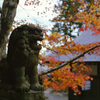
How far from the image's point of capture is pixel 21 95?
2777 millimetres

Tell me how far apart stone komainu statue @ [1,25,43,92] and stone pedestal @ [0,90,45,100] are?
0.32ft

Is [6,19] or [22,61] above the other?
[6,19]

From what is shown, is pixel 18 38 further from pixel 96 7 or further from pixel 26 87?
pixel 96 7

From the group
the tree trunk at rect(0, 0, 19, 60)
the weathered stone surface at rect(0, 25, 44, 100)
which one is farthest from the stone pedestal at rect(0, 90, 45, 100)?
the tree trunk at rect(0, 0, 19, 60)

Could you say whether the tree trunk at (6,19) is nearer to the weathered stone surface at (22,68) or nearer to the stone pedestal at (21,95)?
the weathered stone surface at (22,68)

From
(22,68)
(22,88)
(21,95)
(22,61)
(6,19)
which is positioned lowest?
(21,95)

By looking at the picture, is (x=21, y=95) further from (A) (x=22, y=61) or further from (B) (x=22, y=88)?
(A) (x=22, y=61)

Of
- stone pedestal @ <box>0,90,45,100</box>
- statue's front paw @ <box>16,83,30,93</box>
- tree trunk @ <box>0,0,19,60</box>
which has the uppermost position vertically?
tree trunk @ <box>0,0,19,60</box>

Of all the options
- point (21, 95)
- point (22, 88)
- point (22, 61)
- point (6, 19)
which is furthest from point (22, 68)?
point (6, 19)

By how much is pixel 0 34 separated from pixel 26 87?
2.14 meters

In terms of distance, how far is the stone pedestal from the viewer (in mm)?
2783

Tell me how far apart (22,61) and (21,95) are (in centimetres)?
70

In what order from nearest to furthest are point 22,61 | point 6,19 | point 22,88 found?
point 22,88 < point 22,61 < point 6,19

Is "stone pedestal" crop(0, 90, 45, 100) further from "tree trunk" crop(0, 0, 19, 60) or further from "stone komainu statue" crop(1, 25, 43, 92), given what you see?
"tree trunk" crop(0, 0, 19, 60)
